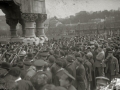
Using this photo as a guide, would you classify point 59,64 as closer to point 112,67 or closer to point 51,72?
point 51,72

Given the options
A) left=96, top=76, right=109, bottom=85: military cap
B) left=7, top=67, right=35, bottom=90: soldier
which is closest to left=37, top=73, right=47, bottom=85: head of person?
left=7, top=67, right=35, bottom=90: soldier

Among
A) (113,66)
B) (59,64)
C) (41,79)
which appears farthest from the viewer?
(113,66)

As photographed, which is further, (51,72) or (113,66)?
(113,66)

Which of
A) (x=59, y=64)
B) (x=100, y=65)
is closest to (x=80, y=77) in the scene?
(x=59, y=64)

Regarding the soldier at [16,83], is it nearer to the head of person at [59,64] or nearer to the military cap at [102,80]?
the head of person at [59,64]

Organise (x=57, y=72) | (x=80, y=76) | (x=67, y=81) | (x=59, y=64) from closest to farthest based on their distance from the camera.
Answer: (x=67, y=81) → (x=57, y=72) → (x=59, y=64) → (x=80, y=76)

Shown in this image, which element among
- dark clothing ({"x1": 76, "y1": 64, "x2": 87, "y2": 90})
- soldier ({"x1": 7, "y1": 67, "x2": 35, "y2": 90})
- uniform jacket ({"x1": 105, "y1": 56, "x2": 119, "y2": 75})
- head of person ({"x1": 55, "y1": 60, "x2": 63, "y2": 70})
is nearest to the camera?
soldier ({"x1": 7, "y1": 67, "x2": 35, "y2": 90})

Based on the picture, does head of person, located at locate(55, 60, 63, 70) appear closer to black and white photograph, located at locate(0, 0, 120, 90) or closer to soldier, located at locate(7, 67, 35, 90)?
black and white photograph, located at locate(0, 0, 120, 90)

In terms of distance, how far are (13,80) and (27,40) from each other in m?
12.4

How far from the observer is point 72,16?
89.1m

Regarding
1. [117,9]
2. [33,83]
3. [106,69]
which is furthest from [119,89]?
[117,9]

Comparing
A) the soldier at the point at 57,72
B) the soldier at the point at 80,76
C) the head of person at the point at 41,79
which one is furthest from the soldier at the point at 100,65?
the head of person at the point at 41,79

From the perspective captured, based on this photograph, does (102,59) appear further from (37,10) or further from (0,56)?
(37,10)

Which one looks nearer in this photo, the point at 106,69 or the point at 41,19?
the point at 106,69
